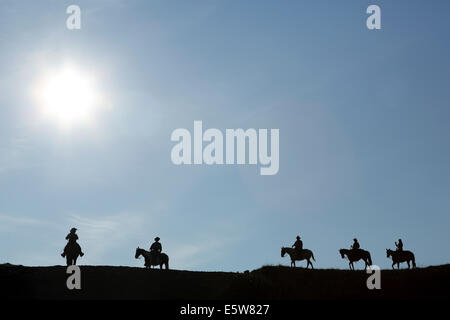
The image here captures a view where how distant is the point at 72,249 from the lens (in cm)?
3469

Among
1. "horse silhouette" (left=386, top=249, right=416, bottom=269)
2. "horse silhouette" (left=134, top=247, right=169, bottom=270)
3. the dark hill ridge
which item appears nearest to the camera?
the dark hill ridge

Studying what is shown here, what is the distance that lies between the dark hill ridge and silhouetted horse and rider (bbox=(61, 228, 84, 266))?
2.55 feet

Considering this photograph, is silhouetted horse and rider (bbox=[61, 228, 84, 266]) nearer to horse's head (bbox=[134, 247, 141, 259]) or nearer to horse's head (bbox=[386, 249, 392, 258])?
horse's head (bbox=[134, 247, 141, 259])

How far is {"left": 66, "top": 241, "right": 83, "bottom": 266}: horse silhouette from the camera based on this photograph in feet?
114

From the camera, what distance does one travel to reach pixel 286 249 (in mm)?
45375

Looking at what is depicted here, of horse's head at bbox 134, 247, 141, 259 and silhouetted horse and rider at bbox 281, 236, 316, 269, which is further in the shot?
silhouetted horse and rider at bbox 281, 236, 316, 269

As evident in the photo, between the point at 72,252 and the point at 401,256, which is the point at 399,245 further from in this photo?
the point at 72,252

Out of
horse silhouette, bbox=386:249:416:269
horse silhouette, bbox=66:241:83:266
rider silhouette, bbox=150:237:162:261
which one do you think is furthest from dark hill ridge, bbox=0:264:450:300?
horse silhouette, bbox=386:249:416:269

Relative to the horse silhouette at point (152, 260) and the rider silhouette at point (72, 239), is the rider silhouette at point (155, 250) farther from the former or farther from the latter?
the rider silhouette at point (72, 239)

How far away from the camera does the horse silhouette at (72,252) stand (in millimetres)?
34656
